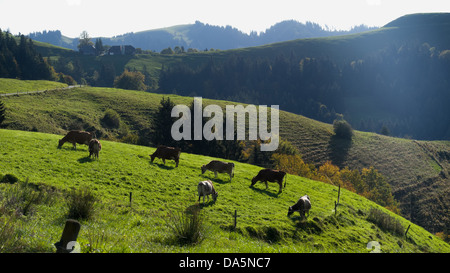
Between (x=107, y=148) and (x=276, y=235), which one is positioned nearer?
(x=276, y=235)

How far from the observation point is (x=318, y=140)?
10450 centimetres

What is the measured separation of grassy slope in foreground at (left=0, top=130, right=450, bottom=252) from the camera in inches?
531

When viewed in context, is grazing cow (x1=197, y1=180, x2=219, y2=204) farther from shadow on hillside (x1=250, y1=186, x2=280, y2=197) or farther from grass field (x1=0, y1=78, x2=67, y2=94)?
grass field (x1=0, y1=78, x2=67, y2=94)

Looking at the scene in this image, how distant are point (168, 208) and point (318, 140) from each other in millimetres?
91262

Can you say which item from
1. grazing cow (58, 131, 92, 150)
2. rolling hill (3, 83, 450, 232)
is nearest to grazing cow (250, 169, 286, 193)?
grazing cow (58, 131, 92, 150)

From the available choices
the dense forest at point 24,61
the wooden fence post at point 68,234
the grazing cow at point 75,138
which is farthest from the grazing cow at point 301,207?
the dense forest at point 24,61

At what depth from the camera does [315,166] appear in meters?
90.1

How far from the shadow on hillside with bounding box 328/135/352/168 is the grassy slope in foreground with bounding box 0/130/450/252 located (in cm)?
6161

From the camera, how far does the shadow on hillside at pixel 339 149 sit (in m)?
94.6

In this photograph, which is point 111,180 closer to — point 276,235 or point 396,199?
point 276,235

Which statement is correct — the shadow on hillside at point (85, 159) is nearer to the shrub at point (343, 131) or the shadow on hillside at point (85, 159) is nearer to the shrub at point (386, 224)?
the shrub at point (386, 224)

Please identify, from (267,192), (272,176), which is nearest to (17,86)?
(272,176)

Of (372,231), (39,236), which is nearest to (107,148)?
(39,236)
